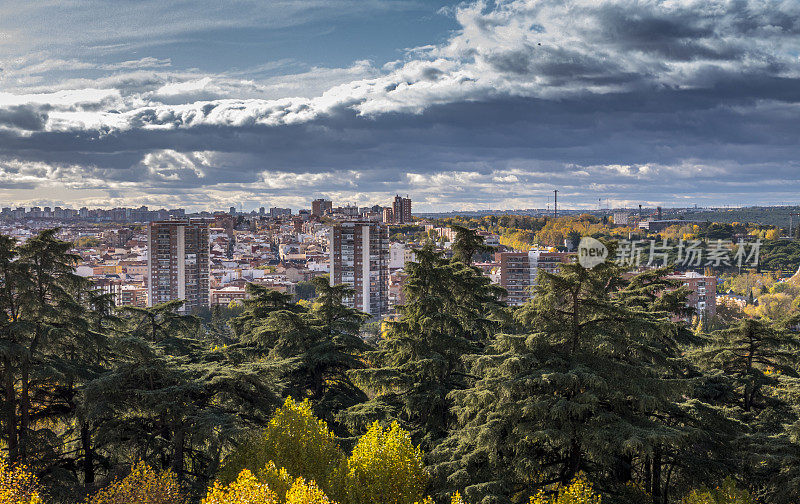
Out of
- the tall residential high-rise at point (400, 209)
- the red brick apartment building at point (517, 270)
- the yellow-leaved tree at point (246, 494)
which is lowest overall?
the red brick apartment building at point (517, 270)

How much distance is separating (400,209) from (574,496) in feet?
535

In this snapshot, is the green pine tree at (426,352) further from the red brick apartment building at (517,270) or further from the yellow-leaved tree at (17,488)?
the red brick apartment building at (517,270)

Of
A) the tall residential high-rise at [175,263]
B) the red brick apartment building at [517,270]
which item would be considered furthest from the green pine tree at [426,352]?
the tall residential high-rise at [175,263]

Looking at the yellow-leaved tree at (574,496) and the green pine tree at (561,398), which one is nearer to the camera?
the yellow-leaved tree at (574,496)

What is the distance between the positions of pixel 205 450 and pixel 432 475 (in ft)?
20.1

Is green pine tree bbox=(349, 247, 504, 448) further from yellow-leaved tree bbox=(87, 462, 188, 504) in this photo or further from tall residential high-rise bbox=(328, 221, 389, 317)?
tall residential high-rise bbox=(328, 221, 389, 317)

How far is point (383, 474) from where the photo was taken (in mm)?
11664

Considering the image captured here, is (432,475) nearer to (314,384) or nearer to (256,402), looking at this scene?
(256,402)

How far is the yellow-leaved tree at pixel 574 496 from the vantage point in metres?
10.1

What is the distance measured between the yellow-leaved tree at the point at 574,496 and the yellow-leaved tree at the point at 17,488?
7.95m

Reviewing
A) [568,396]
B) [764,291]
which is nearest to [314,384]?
[568,396]

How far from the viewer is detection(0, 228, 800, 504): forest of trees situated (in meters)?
11.2

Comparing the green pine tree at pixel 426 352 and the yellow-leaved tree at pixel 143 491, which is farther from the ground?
the green pine tree at pixel 426 352

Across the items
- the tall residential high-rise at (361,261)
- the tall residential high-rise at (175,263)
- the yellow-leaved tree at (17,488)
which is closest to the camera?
the yellow-leaved tree at (17,488)
